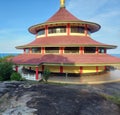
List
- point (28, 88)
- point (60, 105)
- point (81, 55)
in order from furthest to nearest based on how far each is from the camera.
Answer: point (81, 55), point (28, 88), point (60, 105)

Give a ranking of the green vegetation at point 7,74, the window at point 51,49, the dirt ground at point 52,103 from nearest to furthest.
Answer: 1. the dirt ground at point 52,103
2. the green vegetation at point 7,74
3. the window at point 51,49

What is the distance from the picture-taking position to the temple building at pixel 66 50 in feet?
80.3

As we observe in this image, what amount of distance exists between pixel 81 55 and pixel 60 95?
43.9 ft

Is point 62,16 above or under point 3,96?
above

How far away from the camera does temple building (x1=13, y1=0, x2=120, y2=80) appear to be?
2447 cm

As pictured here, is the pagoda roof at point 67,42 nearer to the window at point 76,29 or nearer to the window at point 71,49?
the window at point 71,49

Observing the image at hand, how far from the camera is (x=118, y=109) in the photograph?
12656 mm

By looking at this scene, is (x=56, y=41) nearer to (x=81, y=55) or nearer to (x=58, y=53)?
(x=58, y=53)

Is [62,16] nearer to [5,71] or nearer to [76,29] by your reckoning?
[76,29]

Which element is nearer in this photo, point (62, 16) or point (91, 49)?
point (91, 49)

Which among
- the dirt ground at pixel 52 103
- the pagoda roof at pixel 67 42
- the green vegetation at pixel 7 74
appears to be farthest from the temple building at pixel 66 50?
the dirt ground at pixel 52 103

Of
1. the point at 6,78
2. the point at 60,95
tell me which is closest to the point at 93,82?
the point at 60,95

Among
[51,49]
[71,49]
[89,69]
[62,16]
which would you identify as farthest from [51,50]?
[62,16]

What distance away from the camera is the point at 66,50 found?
89.0 feet
